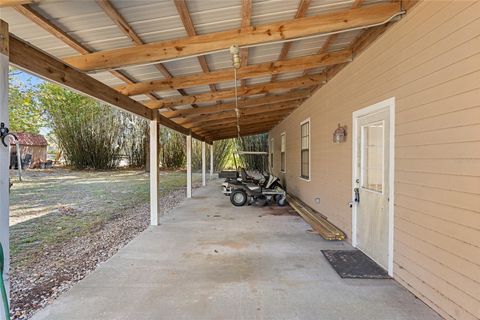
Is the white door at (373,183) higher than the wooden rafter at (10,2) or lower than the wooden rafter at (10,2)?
lower

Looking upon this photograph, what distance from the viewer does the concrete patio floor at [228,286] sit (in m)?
2.45

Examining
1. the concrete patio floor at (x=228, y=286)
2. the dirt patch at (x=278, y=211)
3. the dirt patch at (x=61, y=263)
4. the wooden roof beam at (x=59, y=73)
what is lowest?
the dirt patch at (x=61, y=263)

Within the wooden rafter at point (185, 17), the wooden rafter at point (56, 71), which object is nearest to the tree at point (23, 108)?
the wooden rafter at point (56, 71)

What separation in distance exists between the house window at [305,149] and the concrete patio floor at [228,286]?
2.69m

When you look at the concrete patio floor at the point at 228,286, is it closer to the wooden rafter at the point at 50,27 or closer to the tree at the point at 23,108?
the wooden rafter at the point at 50,27

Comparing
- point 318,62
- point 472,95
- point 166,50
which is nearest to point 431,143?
point 472,95

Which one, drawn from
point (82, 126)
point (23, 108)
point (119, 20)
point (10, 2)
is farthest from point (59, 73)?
point (23, 108)

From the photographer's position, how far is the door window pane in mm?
3561

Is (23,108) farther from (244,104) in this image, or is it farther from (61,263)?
(61,263)

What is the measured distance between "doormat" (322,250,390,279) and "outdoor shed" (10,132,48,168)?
20.7 meters

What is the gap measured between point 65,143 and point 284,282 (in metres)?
19.1

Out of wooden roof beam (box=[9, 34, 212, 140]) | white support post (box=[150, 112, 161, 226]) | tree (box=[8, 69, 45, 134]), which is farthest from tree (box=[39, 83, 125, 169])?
wooden roof beam (box=[9, 34, 212, 140])

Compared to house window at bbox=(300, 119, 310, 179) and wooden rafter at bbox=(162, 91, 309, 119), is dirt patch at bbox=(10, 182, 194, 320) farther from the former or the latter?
house window at bbox=(300, 119, 310, 179)

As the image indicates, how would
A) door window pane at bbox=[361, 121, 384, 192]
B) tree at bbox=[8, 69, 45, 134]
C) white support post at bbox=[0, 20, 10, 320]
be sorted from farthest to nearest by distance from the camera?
tree at bbox=[8, 69, 45, 134] < door window pane at bbox=[361, 121, 384, 192] < white support post at bbox=[0, 20, 10, 320]
